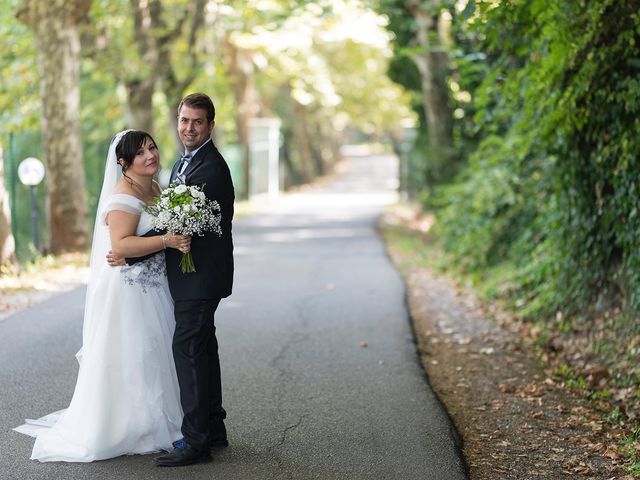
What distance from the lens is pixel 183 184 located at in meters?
5.54

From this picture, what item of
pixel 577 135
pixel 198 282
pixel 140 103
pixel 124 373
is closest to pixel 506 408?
pixel 198 282

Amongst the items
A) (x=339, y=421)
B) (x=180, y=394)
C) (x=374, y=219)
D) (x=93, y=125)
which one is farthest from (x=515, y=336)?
(x=93, y=125)

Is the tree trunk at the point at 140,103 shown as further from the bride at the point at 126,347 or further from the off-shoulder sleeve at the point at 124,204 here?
the off-shoulder sleeve at the point at 124,204

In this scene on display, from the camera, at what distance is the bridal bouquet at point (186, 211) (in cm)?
535

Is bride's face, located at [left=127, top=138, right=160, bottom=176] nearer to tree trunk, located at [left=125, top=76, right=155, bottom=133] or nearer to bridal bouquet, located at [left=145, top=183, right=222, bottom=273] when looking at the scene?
bridal bouquet, located at [left=145, top=183, right=222, bottom=273]

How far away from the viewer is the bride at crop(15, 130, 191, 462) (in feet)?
18.6

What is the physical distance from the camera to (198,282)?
559 centimetres

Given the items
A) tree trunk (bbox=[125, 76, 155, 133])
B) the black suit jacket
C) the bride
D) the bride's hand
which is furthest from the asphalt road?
tree trunk (bbox=[125, 76, 155, 133])

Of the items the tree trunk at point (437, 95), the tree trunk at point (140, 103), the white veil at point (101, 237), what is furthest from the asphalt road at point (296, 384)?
the tree trunk at point (437, 95)

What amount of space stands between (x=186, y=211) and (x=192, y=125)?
0.56 meters

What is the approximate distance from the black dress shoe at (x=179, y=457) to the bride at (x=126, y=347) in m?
0.22

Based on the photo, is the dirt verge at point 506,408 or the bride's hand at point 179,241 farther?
the dirt verge at point 506,408

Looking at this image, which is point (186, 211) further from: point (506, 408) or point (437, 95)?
point (437, 95)

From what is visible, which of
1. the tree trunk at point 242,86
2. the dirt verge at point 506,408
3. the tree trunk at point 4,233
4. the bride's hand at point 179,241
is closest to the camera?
the bride's hand at point 179,241
